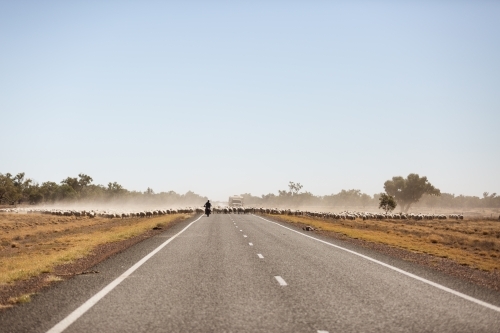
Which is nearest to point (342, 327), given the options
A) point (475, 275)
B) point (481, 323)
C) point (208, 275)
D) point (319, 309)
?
point (319, 309)

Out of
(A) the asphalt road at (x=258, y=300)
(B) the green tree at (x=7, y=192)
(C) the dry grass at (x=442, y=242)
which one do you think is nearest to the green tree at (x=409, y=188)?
(C) the dry grass at (x=442, y=242)

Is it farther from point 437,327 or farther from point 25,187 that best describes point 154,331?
point 25,187

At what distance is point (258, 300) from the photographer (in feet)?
29.9

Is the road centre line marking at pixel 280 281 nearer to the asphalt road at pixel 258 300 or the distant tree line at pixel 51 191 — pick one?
the asphalt road at pixel 258 300

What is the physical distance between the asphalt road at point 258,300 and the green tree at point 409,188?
138720mm

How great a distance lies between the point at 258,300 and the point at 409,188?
14694 centimetres

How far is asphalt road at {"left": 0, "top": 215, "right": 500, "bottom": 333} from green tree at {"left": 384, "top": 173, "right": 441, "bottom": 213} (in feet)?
455

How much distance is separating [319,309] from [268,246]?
13.1 m

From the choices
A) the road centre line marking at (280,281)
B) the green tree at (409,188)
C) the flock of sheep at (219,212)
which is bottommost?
the road centre line marking at (280,281)

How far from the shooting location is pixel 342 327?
704 centimetres

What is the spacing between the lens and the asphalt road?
7184mm

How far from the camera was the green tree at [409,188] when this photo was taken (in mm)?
145875

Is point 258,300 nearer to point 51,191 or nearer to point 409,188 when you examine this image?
point 409,188

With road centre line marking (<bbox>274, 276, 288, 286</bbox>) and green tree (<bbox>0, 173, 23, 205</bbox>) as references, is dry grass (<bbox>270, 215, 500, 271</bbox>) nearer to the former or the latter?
road centre line marking (<bbox>274, 276, 288, 286</bbox>)
